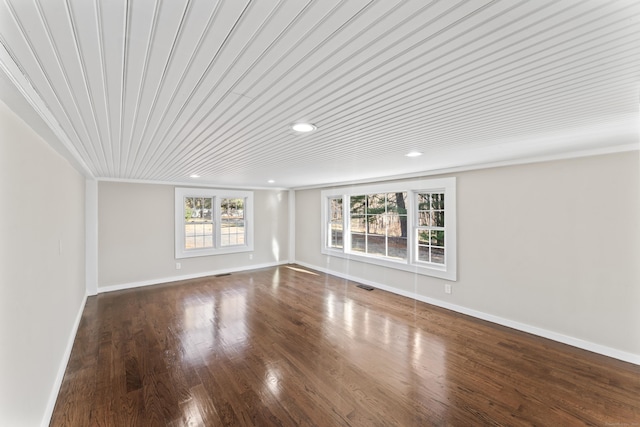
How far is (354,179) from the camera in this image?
5395 millimetres

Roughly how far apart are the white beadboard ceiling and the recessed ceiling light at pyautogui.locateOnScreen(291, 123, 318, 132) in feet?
0.19

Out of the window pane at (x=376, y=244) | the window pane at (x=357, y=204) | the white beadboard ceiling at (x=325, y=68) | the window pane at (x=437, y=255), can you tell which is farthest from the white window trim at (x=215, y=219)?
the window pane at (x=437, y=255)

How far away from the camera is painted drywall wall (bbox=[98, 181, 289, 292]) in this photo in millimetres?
5043

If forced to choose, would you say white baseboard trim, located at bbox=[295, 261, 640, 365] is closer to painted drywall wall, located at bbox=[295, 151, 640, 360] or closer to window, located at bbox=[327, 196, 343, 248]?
painted drywall wall, located at bbox=[295, 151, 640, 360]

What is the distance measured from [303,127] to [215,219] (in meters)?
5.05

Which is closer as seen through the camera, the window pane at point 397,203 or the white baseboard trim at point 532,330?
the white baseboard trim at point 532,330

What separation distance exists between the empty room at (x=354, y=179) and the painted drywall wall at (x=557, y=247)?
2 centimetres

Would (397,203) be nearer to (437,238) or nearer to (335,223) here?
(437,238)

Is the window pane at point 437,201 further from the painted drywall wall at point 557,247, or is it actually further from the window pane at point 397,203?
the window pane at point 397,203

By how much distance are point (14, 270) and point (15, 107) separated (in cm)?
89

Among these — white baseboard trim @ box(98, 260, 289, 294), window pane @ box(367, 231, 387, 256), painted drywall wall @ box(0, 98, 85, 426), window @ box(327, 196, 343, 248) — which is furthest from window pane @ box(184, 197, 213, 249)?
window pane @ box(367, 231, 387, 256)

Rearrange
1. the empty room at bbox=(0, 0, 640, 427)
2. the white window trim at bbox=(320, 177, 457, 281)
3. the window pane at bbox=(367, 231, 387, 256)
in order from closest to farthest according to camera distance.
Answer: the empty room at bbox=(0, 0, 640, 427)
the white window trim at bbox=(320, 177, 457, 281)
the window pane at bbox=(367, 231, 387, 256)

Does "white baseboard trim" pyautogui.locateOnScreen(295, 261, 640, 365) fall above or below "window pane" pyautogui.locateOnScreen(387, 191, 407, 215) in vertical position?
below

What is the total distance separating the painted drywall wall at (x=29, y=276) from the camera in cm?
136
